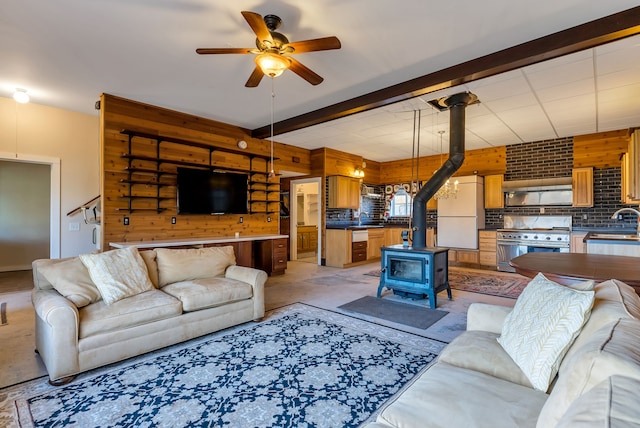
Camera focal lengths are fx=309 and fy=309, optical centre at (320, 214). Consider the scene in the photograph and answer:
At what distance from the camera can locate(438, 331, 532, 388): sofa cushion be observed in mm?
1436

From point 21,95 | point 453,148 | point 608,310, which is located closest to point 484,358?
point 608,310

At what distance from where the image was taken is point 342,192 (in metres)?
7.31

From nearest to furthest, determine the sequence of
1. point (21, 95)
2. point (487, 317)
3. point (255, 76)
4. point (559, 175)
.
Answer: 1. point (487, 317)
2. point (255, 76)
3. point (21, 95)
4. point (559, 175)

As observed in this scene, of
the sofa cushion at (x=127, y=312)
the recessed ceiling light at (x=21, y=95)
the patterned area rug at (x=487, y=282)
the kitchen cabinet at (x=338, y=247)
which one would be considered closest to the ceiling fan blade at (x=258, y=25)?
the sofa cushion at (x=127, y=312)

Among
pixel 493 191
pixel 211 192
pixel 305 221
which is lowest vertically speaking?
pixel 305 221

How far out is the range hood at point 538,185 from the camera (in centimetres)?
610

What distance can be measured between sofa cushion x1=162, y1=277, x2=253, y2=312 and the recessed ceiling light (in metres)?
3.48

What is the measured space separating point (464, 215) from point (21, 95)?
25.8ft

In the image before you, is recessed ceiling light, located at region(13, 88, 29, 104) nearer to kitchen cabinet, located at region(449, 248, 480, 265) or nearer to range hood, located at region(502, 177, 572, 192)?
kitchen cabinet, located at region(449, 248, 480, 265)

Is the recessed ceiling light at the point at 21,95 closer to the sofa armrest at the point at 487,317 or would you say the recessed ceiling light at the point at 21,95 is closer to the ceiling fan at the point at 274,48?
the ceiling fan at the point at 274,48

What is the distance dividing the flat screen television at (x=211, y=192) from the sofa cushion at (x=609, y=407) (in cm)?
517

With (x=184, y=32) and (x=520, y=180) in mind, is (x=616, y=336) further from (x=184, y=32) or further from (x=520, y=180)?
(x=520, y=180)

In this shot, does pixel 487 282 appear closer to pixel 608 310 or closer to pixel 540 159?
pixel 540 159

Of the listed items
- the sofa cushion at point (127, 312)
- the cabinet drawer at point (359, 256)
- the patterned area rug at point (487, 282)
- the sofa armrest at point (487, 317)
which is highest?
the sofa armrest at point (487, 317)
